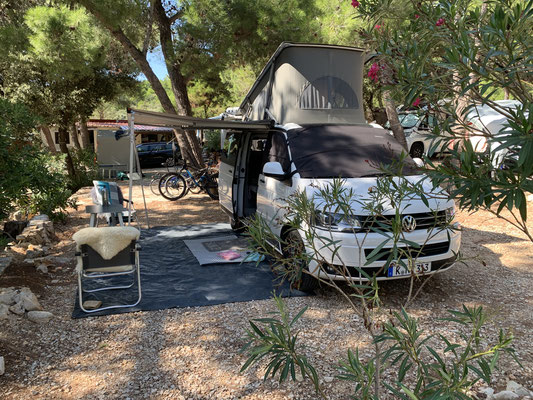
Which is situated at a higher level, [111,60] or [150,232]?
[111,60]

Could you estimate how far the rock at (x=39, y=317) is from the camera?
3.99m

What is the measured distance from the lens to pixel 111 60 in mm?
16969

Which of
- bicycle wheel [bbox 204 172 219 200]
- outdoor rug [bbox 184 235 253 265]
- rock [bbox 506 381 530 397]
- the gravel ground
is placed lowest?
the gravel ground

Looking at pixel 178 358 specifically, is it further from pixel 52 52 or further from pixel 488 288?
A: pixel 52 52

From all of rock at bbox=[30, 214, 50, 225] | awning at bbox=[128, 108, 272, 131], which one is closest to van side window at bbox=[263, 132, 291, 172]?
awning at bbox=[128, 108, 272, 131]

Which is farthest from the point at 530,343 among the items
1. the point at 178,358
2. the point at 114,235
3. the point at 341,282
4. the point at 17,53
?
the point at 17,53

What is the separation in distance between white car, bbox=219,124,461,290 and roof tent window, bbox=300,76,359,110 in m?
0.47

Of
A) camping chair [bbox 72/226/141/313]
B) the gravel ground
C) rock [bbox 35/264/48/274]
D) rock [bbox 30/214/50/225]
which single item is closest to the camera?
the gravel ground

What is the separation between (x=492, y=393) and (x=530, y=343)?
1.03 m

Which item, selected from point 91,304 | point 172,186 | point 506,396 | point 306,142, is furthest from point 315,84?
point 172,186

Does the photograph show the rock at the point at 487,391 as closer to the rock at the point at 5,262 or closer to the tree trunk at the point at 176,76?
the rock at the point at 5,262

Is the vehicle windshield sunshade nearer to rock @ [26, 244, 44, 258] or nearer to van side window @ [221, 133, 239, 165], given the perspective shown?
van side window @ [221, 133, 239, 165]

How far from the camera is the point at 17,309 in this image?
13.2ft

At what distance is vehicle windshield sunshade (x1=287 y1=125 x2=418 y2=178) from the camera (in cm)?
491
